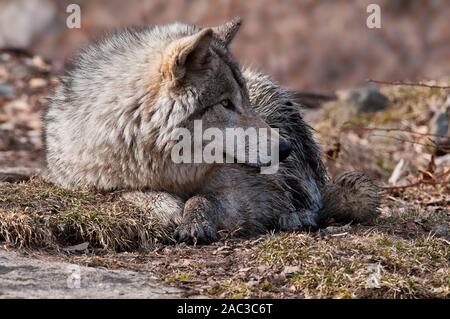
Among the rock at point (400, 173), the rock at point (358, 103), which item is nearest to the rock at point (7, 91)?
the rock at point (358, 103)

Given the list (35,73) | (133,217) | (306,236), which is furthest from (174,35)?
(35,73)

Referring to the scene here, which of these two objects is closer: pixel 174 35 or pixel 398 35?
pixel 174 35

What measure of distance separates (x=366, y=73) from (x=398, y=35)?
862mm

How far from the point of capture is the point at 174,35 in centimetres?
646

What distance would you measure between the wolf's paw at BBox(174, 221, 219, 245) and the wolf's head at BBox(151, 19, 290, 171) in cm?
44

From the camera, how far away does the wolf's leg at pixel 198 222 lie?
5.89m

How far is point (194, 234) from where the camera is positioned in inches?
232

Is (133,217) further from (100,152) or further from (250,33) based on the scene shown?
(250,33)

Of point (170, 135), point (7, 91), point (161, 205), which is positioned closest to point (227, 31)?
point (170, 135)

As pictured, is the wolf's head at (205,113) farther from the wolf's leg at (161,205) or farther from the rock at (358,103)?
the rock at (358,103)

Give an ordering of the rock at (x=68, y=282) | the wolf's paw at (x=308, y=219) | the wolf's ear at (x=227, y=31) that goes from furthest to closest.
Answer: the wolf's paw at (x=308, y=219), the wolf's ear at (x=227, y=31), the rock at (x=68, y=282)

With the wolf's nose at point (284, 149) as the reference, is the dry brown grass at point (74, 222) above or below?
below

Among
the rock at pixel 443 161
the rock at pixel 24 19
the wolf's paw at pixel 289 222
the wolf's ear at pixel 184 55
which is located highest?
the rock at pixel 24 19

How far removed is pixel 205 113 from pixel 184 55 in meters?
0.40
